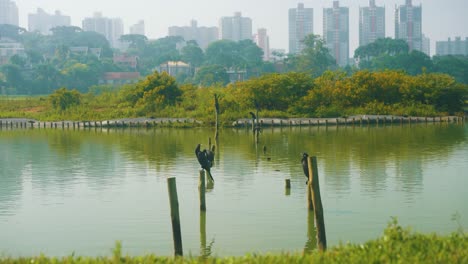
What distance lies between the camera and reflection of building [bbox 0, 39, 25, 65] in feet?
543

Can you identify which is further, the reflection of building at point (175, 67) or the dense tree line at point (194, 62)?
the reflection of building at point (175, 67)

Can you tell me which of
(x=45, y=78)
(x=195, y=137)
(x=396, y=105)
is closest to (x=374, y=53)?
(x=45, y=78)

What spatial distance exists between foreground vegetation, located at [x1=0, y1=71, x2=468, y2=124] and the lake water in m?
15.8

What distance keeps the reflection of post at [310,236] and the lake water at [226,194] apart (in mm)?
64

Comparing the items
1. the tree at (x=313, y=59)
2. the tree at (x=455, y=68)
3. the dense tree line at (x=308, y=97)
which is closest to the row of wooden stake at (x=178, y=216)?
the dense tree line at (x=308, y=97)

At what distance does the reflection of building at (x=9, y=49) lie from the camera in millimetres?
165375

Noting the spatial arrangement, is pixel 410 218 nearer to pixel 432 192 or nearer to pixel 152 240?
pixel 432 192

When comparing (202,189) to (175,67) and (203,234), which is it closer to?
(203,234)

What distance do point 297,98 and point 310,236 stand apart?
42259 millimetres

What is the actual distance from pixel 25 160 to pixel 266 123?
74.4 feet

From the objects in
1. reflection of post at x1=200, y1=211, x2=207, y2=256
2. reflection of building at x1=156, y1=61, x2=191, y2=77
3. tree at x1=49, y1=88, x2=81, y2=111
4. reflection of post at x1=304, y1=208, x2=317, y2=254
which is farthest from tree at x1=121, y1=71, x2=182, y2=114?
reflection of building at x1=156, y1=61, x2=191, y2=77

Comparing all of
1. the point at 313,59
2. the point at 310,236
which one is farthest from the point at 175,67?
the point at 310,236

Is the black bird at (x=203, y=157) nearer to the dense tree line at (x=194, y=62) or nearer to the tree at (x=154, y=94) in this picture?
the tree at (x=154, y=94)

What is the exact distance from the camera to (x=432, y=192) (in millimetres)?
23016
